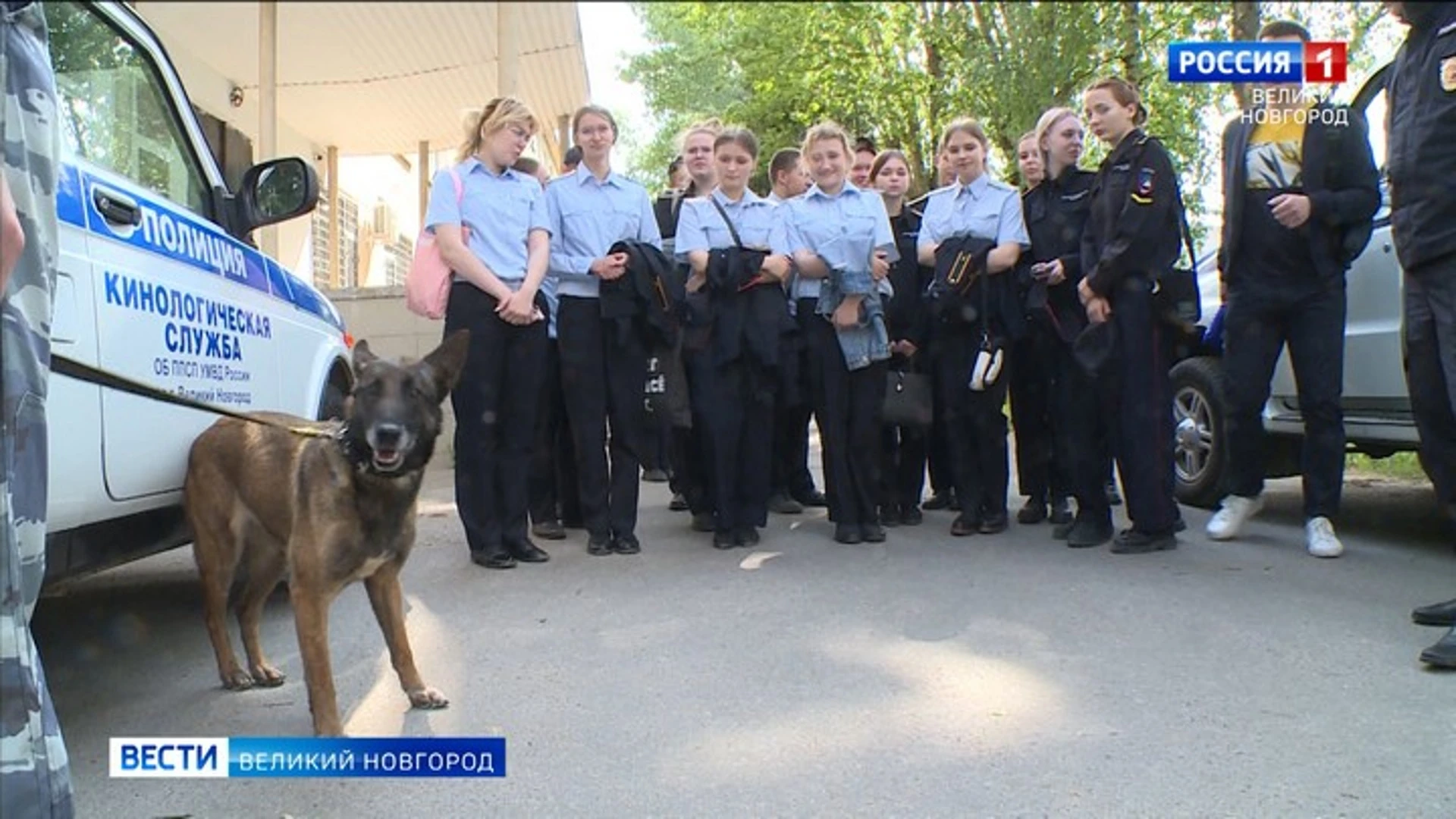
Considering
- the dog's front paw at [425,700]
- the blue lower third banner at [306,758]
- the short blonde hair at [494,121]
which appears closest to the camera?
the blue lower third banner at [306,758]

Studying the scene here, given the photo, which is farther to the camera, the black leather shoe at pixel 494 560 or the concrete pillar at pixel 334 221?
the concrete pillar at pixel 334 221

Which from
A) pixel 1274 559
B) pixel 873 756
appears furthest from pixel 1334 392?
pixel 873 756

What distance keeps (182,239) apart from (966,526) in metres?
4.04

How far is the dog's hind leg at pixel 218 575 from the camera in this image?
3723 mm

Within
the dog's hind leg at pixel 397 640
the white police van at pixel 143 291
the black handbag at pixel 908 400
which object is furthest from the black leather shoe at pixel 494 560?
the black handbag at pixel 908 400

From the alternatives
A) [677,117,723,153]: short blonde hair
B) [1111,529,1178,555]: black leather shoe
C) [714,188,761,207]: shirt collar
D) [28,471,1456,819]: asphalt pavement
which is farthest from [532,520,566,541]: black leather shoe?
[1111,529,1178,555]: black leather shoe

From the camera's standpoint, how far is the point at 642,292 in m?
5.37

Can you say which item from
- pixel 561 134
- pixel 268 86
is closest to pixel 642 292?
pixel 268 86

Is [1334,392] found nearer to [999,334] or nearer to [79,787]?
[999,334]

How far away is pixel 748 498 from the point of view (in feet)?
19.2

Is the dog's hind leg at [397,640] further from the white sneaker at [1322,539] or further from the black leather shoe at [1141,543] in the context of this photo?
the white sneaker at [1322,539]

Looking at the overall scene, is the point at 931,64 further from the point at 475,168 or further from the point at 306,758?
the point at 306,758

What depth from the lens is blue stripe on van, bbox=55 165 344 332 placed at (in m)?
3.08

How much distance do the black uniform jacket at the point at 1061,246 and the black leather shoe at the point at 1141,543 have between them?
1.01 m
